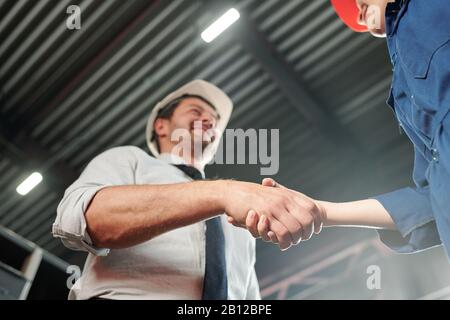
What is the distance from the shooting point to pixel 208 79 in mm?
3492

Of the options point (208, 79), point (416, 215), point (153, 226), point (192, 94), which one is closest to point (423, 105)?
point (416, 215)

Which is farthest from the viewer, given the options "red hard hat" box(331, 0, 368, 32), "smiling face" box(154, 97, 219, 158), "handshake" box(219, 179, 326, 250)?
"smiling face" box(154, 97, 219, 158)

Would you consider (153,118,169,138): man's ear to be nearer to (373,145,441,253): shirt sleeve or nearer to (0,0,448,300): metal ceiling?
(373,145,441,253): shirt sleeve

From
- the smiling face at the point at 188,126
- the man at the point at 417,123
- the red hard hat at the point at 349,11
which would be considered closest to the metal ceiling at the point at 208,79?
the smiling face at the point at 188,126

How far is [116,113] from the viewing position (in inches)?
146

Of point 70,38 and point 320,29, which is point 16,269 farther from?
point 320,29

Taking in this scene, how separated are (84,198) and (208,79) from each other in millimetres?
2701

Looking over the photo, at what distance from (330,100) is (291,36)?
0.70m

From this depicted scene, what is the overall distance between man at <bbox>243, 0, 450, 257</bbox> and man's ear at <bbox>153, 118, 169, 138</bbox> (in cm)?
89

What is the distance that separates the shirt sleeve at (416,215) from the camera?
2.84 ft

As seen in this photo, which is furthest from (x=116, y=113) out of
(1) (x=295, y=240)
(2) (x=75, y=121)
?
(1) (x=295, y=240)

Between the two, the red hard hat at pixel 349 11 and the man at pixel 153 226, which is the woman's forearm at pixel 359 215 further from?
the red hard hat at pixel 349 11

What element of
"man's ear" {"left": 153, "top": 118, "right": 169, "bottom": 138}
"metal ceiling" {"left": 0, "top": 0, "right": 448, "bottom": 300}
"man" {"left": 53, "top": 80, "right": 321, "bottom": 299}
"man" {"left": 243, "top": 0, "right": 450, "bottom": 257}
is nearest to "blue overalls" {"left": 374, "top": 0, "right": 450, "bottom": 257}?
"man" {"left": 243, "top": 0, "right": 450, "bottom": 257}

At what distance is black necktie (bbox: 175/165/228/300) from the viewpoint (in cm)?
96
